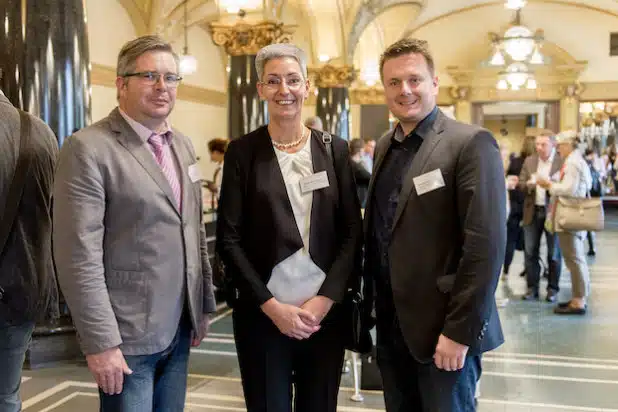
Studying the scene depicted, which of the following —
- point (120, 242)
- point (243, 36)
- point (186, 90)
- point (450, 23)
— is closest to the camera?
point (120, 242)

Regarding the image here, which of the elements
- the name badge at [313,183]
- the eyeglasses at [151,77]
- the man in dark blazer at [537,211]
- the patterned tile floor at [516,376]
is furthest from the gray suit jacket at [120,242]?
the man in dark blazer at [537,211]

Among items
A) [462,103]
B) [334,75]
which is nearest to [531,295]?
[334,75]

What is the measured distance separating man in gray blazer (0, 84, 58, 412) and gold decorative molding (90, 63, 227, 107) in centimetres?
1218

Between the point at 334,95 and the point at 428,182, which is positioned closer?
the point at 428,182

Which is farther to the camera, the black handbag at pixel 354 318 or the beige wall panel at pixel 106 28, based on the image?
the beige wall panel at pixel 106 28

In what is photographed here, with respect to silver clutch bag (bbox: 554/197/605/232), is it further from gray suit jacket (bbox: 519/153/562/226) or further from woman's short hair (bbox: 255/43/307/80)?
woman's short hair (bbox: 255/43/307/80)

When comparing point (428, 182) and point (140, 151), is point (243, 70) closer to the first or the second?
point (140, 151)

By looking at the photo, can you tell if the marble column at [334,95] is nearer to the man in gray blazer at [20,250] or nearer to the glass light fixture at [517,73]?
the glass light fixture at [517,73]

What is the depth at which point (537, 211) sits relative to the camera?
6.82 metres

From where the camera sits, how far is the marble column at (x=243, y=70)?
27.7 feet

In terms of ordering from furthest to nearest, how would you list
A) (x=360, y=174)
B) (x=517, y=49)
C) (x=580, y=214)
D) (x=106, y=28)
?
(x=106, y=28) < (x=517, y=49) < (x=580, y=214) < (x=360, y=174)

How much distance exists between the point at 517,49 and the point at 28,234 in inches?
476

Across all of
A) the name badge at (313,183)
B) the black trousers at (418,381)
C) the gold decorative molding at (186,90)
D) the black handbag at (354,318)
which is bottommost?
the black trousers at (418,381)

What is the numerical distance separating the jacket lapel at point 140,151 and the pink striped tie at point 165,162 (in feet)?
0.15
